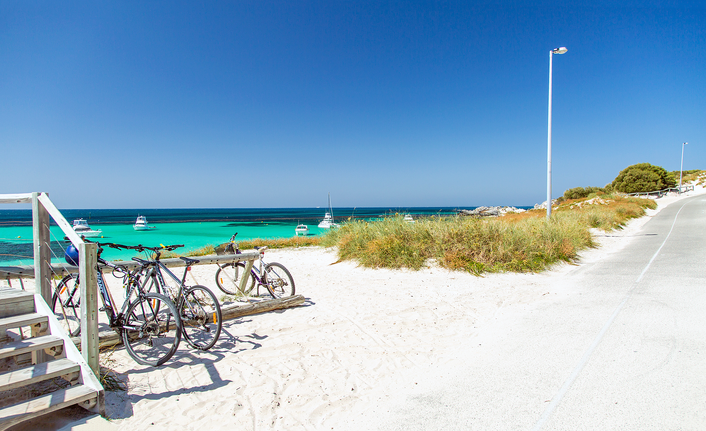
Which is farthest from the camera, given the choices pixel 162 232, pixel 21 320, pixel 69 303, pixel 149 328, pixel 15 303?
pixel 162 232

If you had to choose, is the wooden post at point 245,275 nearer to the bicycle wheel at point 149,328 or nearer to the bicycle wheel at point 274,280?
the bicycle wheel at point 274,280

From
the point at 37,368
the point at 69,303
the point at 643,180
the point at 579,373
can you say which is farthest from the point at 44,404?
the point at 643,180

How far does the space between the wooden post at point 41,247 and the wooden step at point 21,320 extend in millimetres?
444

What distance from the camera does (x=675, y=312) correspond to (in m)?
5.07

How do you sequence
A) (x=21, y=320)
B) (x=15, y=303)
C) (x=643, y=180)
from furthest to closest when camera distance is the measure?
(x=643, y=180), (x=15, y=303), (x=21, y=320)

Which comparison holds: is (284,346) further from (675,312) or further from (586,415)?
(675,312)

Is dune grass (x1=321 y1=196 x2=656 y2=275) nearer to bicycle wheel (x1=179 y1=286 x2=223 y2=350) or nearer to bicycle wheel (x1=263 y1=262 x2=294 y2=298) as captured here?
bicycle wheel (x1=263 y1=262 x2=294 y2=298)

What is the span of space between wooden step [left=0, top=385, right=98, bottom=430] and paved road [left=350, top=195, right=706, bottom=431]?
90.3 inches

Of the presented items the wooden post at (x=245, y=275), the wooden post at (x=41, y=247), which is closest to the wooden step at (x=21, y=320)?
the wooden post at (x=41, y=247)

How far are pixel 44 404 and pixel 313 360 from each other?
2374mm

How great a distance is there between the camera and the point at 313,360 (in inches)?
159

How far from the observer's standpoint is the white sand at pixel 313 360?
3.02 metres

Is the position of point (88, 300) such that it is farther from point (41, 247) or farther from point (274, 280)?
point (274, 280)

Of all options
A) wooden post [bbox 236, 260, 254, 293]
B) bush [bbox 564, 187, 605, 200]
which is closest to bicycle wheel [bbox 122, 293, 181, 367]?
wooden post [bbox 236, 260, 254, 293]
